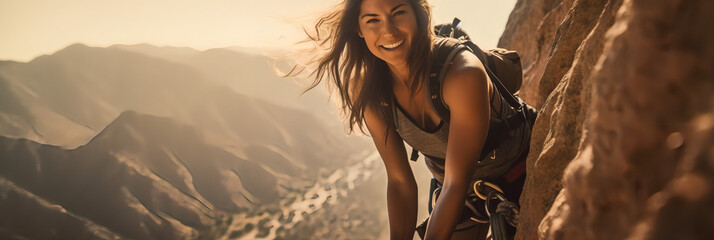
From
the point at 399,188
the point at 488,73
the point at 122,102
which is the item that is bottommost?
the point at 122,102

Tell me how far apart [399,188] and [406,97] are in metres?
0.60

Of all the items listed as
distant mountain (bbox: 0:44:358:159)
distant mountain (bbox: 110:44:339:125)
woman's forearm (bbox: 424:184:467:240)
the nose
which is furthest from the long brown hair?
distant mountain (bbox: 110:44:339:125)

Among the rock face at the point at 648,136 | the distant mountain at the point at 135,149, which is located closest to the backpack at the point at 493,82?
the rock face at the point at 648,136

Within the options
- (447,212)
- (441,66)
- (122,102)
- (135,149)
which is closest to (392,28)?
(441,66)

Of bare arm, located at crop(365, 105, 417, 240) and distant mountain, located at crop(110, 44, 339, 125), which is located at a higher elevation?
bare arm, located at crop(365, 105, 417, 240)

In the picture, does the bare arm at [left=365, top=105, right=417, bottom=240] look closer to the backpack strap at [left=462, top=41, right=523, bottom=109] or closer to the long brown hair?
the long brown hair

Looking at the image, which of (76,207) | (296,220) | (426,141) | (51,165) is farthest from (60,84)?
(426,141)

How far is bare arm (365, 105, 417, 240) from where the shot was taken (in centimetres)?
250

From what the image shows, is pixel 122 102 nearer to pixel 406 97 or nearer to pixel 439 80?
pixel 406 97

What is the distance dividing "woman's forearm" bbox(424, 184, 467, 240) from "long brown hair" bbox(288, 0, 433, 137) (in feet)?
1.94

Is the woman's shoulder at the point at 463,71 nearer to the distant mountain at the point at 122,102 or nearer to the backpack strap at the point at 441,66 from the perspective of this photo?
the backpack strap at the point at 441,66

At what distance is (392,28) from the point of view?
6.97 ft

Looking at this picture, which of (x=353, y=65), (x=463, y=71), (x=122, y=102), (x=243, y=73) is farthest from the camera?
(x=243, y=73)

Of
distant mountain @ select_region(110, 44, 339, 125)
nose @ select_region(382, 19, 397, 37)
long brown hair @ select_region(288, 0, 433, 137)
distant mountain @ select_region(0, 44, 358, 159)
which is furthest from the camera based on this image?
distant mountain @ select_region(110, 44, 339, 125)
